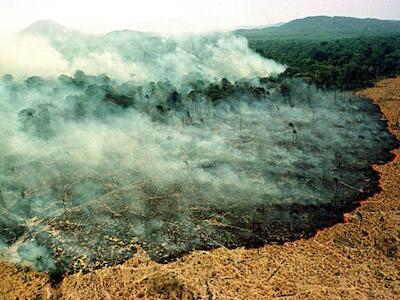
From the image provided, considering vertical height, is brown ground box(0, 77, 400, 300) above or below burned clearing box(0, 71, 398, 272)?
below

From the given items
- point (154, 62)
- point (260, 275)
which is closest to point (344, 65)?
point (154, 62)

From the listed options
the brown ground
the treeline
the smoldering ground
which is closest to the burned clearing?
the smoldering ground

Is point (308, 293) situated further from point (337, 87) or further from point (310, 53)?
point (310, 53)

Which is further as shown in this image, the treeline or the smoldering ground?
the treeline

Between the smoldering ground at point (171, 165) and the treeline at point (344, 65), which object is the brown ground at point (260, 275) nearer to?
the smoldering ground at point (171, 165)

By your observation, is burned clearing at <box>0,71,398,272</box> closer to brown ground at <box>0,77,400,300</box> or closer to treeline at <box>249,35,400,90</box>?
brown ground at <box>0,77,400,300</box>

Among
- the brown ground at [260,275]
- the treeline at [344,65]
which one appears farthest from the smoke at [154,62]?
the brown ground at [260,275]
